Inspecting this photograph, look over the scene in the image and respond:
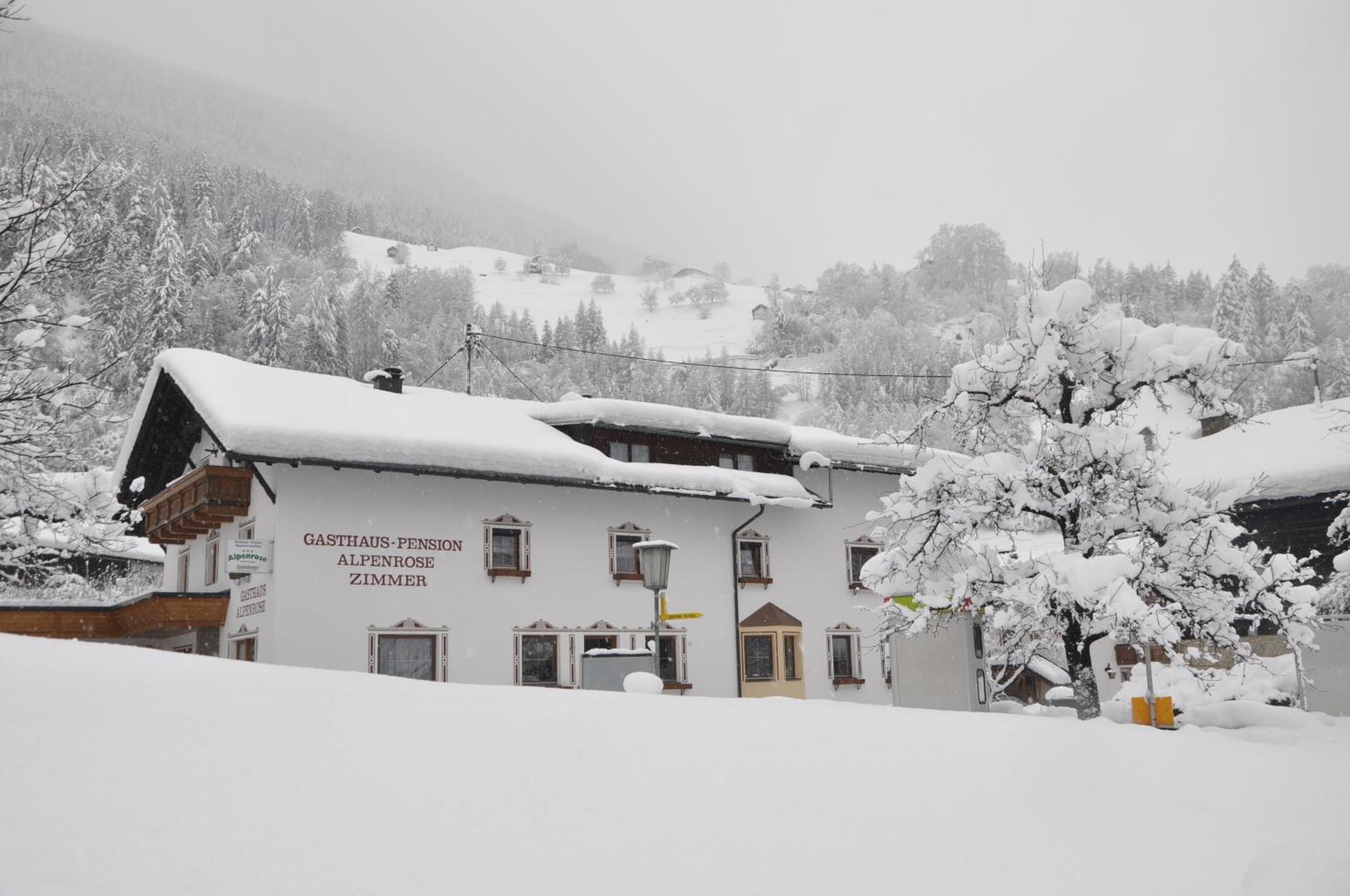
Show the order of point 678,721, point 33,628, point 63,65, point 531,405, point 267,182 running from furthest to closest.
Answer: point 63,65
point 267,182
point 531,405
point 33,628
point 678,721

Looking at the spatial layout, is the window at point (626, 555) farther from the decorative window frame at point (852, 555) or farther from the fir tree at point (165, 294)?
the fir tree at point (165, 294)

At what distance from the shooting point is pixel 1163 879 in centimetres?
579

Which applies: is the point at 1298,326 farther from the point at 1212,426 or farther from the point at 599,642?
the point at 599,642

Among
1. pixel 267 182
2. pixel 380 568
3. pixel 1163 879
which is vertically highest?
pixel 267 182

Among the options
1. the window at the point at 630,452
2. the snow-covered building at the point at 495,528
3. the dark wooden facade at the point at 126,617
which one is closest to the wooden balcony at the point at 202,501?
the snow-covered building at the point at 495,528

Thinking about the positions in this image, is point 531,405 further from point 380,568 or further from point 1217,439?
point 1217,439

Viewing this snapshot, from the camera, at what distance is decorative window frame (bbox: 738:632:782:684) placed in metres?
24.7

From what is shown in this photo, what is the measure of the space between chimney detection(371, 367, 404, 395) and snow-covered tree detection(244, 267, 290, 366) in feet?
164

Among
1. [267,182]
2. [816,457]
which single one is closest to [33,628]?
[816,457]

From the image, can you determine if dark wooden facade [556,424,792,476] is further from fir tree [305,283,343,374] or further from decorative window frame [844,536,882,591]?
fir tree [305,283,343,374]

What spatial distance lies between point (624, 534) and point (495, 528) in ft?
9.88

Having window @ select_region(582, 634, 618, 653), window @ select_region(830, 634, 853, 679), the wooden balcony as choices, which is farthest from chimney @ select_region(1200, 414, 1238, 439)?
the wooden balcony

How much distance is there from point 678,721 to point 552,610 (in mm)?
14643

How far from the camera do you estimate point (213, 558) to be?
2217 centimetres
